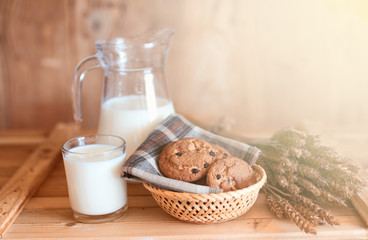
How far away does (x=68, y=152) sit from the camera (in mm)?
750

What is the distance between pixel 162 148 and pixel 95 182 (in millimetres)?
158

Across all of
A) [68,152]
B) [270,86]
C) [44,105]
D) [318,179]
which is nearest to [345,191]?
[318,179]

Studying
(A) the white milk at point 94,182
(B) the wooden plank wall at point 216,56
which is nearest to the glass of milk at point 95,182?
(A) the white milk at point 94,182

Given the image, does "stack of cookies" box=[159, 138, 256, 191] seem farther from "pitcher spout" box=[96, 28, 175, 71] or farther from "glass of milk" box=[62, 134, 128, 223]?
"pitcher spout" box=[96, 28, 175, 71]

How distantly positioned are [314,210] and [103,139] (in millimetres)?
442

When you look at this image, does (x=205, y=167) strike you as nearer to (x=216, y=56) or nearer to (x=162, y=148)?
(x=162, y=148)

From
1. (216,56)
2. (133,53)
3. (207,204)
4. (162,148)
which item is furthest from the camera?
(216,56)

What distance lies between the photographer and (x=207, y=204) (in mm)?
686

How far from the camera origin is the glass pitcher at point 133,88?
89 centimetres

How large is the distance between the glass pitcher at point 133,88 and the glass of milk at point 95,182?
12cm

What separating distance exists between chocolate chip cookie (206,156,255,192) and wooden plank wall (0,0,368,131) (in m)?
0.54

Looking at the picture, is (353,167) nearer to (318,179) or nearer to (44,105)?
(318,179)

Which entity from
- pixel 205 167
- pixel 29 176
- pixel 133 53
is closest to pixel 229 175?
pixel 205 167

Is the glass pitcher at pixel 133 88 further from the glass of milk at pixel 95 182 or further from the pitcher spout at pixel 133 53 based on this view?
the glass of milk at pixel 95 182
